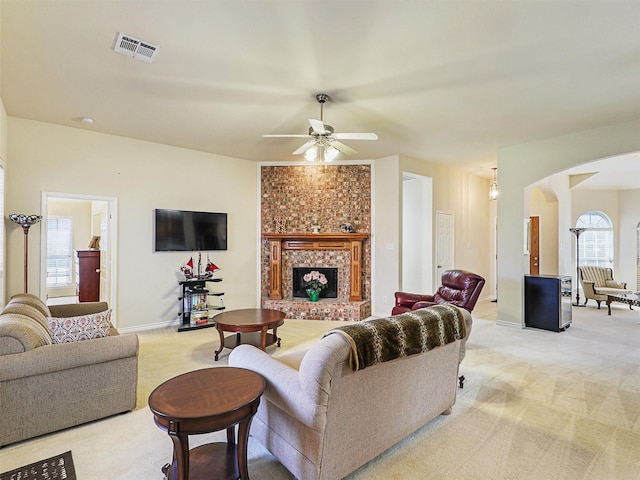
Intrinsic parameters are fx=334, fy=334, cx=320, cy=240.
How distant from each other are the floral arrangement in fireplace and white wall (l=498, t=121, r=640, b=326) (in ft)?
10.0

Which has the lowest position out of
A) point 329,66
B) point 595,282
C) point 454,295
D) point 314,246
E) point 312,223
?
point 595,282

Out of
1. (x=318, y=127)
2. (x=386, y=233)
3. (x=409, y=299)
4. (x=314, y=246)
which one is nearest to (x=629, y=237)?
(x=386, y=233)

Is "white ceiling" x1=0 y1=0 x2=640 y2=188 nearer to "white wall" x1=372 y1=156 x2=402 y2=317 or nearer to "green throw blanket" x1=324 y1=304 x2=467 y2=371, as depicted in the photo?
"white wall" x1=372 y1=156 x2=402 y2=317

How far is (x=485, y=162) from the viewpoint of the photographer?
6.68 metres

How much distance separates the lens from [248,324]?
12.3 ft

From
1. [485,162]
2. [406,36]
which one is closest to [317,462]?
[406,36]

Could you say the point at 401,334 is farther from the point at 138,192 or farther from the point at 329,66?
the point at 138,192

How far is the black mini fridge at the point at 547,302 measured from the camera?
507 centimetres

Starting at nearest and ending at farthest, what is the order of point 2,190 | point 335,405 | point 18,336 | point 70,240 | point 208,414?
1. point 208,414
2. point 335,405
3. point 18,336
4. point 2,190
5. point 70,240

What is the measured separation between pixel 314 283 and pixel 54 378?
166 inches

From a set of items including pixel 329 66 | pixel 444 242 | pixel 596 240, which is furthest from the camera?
pixel 596 240

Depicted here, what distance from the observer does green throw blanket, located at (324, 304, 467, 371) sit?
5.96ft

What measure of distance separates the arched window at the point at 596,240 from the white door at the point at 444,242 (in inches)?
185

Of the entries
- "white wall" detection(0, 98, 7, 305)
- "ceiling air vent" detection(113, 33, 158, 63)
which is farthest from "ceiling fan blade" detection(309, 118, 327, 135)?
"white wall" detection(0, 98, 7, 305)
